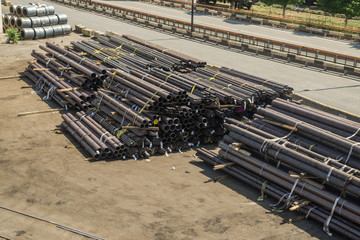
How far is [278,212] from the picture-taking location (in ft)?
49.8

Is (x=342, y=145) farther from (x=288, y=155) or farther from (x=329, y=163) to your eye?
(x=288, y=155)

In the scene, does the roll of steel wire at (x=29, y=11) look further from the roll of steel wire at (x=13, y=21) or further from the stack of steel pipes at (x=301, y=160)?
the stack of steel pipes at (x=301, y=160)

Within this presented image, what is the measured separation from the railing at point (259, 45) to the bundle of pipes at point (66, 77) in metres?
19.0

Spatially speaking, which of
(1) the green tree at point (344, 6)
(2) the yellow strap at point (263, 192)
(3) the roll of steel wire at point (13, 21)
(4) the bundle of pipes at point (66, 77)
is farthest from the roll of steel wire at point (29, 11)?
(1) the green tree at point (344, 6)

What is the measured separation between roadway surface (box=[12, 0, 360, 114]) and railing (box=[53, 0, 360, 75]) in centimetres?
84

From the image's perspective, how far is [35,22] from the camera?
4331 centimetres

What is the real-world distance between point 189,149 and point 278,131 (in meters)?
4.97

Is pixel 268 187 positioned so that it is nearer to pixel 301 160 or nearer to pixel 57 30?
pixel 301 160

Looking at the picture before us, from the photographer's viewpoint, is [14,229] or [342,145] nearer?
[14,229]

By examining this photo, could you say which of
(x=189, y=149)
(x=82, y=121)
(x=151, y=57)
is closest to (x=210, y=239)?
(x=189, y=149)

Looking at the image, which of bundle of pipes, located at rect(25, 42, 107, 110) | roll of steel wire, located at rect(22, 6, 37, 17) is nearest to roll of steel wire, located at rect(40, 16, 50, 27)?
roll of steel wire, located at rect(22, 6, 37, 17)

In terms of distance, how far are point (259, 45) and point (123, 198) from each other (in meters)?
30.1

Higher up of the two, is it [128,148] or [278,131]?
[278,131]

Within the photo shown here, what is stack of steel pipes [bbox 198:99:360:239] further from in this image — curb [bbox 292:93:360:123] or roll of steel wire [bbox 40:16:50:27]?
roll of steel wire [bbox 40:16:50:27]
